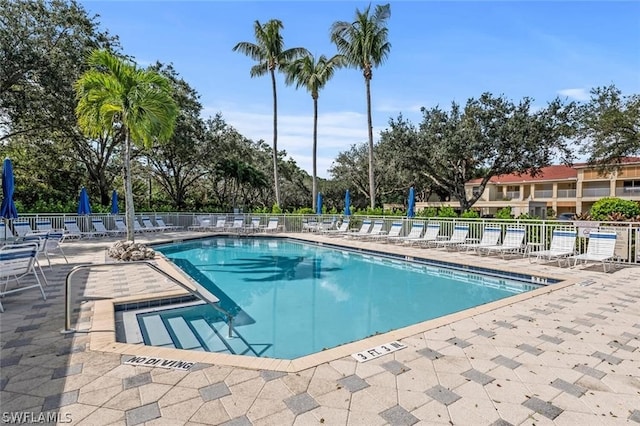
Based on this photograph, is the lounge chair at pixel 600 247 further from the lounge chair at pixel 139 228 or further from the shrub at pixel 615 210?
the lounge chair at pixel 139 228

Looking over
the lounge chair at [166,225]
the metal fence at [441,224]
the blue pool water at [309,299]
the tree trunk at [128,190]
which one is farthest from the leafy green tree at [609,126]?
the lounge chair at [166,225]

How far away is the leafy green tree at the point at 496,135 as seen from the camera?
18.0 meters

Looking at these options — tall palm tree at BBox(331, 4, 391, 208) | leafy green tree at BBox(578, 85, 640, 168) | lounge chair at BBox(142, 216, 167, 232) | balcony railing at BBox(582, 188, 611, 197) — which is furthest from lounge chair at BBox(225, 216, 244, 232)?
balcony railing at BBox(582, 188, 611, 197)

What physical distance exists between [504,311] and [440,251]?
21.0 ft

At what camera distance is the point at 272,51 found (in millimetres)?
20469

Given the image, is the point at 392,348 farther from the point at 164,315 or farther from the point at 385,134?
the point at 385,134

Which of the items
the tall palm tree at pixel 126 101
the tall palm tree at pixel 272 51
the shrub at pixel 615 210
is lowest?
the shrub at pixel 615 210

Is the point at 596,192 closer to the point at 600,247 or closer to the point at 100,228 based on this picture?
the point at 600,247

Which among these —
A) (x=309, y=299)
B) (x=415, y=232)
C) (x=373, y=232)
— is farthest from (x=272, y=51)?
(x=309, y=299)

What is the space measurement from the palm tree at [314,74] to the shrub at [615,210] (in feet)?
43.2

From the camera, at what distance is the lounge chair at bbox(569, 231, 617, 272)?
7.76m

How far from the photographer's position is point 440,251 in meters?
11.1

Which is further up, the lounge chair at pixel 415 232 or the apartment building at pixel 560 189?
the apartment building at pixel 560 189

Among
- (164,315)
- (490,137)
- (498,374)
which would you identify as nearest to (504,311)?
(498,374)
